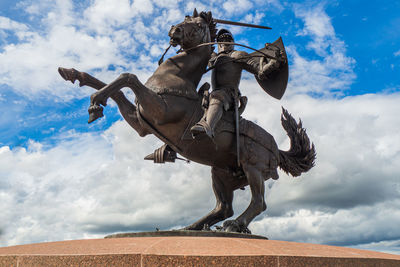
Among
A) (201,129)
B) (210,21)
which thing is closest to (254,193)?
(201,129)

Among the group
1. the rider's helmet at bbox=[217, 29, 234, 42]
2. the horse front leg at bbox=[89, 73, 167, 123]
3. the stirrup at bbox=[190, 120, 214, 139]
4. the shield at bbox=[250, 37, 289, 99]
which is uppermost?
the rider's helmet at bbox=[217, 29, 234, 42]

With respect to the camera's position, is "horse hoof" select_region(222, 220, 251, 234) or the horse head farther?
the horse head

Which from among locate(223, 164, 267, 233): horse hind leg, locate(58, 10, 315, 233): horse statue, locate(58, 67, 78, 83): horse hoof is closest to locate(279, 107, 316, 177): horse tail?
locate(58, 10, 315, 233): horse statue

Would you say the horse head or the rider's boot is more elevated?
the horse head

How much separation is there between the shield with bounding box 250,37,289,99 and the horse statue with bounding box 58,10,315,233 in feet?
2.66

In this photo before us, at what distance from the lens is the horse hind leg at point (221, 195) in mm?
7086

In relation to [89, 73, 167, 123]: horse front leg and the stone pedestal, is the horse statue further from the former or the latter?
the stone pedestal

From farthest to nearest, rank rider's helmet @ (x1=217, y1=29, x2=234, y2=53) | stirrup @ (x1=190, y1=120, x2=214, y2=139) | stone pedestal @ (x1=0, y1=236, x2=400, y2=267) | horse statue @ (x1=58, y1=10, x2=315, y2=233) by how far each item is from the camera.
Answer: rider's helmet @ (x1=217, y1=29, x2=234, y2=53)
horse statue @ (x1=58, y1=10, x2=315, y2=233)
stirrup @ (x1=190, y1=120, x2=214, y2=139)
stone pedestal @ (x1=0, y1=236, x2=400, y2=267)

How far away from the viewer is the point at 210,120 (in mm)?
6156

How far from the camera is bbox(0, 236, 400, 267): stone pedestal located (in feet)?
12.9

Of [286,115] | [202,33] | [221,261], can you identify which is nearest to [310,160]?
[286,115]

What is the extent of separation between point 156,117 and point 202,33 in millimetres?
1746

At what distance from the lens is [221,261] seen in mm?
3975

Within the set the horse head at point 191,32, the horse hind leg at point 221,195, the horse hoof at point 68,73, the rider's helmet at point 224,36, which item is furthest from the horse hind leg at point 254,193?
the horse hoof at point 68,73
